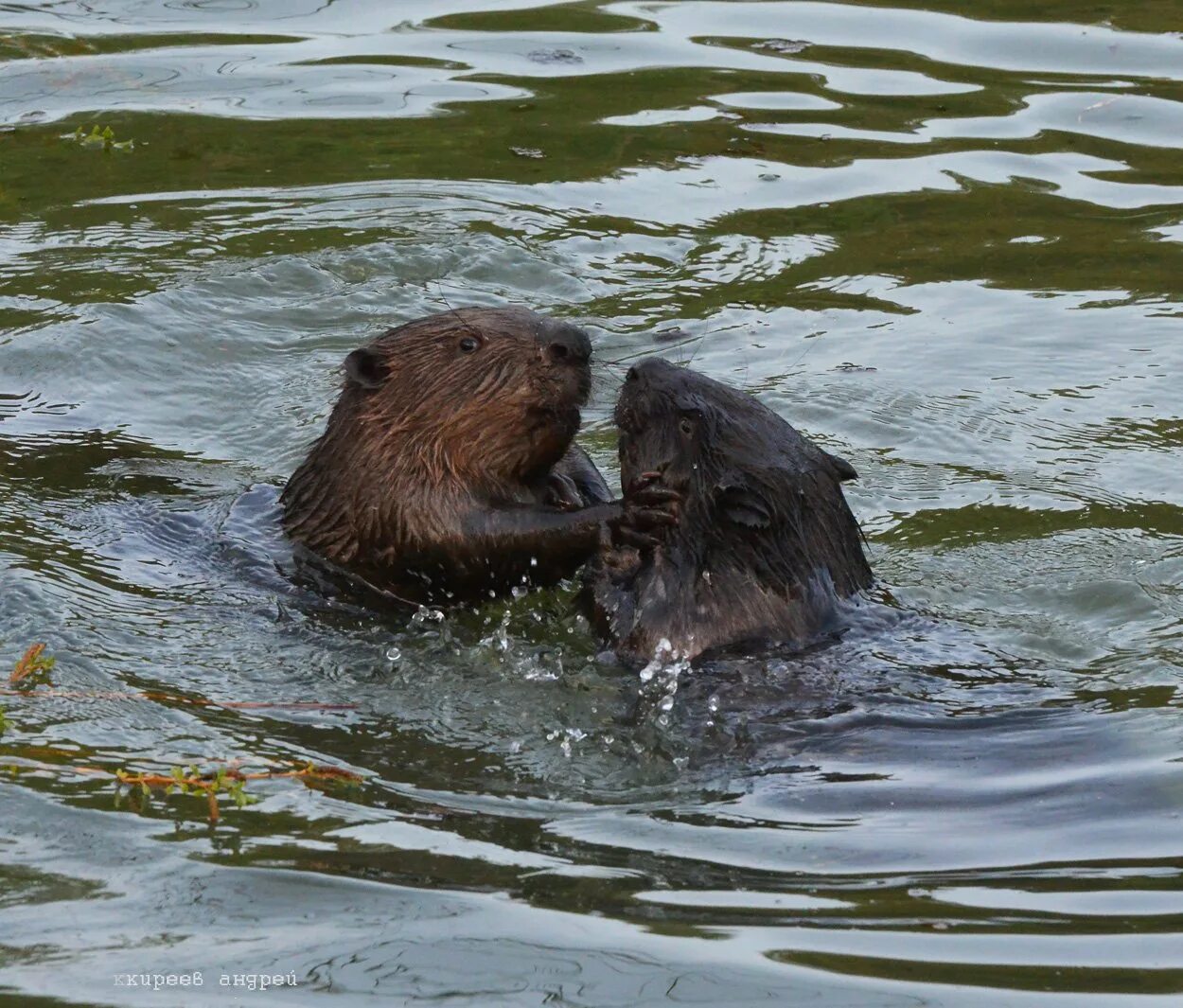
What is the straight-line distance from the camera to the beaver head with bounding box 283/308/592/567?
661 centimetres

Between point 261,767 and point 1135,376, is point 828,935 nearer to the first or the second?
point 261,767

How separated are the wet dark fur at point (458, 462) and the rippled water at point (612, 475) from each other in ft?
0.80

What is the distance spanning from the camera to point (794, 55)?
13039 mm

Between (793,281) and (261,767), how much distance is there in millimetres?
5736

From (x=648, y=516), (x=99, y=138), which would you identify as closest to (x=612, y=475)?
(x=648, y=516)

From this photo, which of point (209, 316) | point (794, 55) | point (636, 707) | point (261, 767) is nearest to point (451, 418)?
point (636, 707)

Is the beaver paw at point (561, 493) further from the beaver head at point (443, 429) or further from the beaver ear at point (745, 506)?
the beaver ear at point (745, 506)

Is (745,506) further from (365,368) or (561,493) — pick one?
(365,368)

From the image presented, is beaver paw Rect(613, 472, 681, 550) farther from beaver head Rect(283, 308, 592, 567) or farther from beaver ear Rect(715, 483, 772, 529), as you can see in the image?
beaver head Rect(283, 308, 592, 567)

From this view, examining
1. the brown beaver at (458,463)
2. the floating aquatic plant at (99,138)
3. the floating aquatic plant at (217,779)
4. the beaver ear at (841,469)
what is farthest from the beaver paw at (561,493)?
the floating aquatic plant at (99,138)

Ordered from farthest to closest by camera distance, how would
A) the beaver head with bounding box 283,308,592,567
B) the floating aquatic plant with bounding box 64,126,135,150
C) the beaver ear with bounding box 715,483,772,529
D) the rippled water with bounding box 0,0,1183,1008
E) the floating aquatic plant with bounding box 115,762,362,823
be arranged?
the floating aquatic plant with bounding box 64,126,135,150, the beaver head with bounding box 283,308,592,567, the beaver ear with bounding box 715,483,772,529, the floating aquatic plant with bounding box 115,762,362,823, the rippled water with bounding box 0,0,1183,1008

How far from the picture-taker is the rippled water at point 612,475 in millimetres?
4363

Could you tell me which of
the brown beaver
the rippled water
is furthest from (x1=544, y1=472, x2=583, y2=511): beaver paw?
the rippled water

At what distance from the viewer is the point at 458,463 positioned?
671cm
